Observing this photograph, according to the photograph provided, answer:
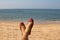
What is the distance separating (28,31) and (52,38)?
4.76 metres

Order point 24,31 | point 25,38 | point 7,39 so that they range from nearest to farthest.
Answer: point 25,38
point 24,31
point 7,39

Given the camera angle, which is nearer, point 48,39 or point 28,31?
point 28,31

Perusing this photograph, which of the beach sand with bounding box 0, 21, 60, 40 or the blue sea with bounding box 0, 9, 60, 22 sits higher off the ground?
the blue sea with bounding box 0, 9, 60, 22

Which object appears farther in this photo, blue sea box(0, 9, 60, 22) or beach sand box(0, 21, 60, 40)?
blue sea box(0, 9, 60, 22)

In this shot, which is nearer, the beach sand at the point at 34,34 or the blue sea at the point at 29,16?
the beach sand at the point at 34,34

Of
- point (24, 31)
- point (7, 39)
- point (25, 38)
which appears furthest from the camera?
point (7, 39)

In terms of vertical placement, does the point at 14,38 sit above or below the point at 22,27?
below

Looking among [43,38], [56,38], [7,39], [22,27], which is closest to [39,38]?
[43,38]

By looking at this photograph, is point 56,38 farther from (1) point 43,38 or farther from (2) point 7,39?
(2) point 7,39

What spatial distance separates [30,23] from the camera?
4.40 metres

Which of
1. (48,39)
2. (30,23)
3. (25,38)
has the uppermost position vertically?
(30,23)

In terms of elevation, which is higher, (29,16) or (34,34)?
(29,16)

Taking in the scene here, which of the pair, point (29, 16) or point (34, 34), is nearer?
point (34, 34)

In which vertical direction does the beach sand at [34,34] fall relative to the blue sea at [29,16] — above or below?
below
